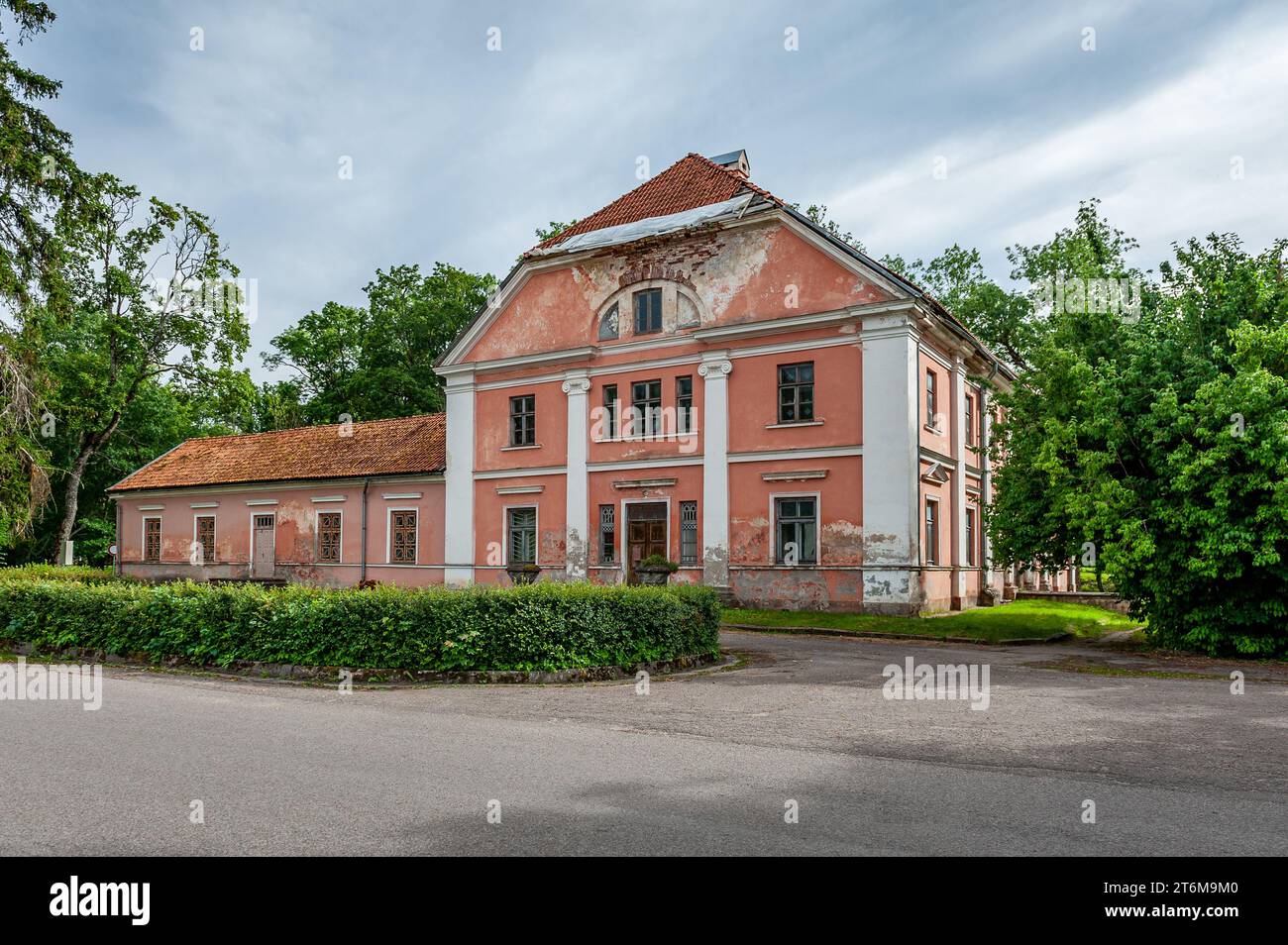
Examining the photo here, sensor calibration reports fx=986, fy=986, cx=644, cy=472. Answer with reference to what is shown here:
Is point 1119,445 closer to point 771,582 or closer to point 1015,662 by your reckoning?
point 1015,662

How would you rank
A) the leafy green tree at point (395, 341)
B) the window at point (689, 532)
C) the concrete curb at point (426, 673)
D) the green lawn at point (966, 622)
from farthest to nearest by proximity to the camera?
the leafy green tree at point (395, 341) → the window at point (689, 532) → the green lawn at point (966, 622) → the concrete curb at point (426, 673)

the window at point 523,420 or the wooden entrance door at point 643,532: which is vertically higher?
the window at point 523,420

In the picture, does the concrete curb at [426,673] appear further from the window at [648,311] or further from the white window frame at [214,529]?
the white window frame at [214,529]

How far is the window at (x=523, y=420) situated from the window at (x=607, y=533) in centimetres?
337

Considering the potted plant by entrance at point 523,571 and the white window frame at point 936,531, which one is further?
the potted plant by entrance at point 523,571

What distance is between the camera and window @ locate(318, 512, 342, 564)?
33.5 meters

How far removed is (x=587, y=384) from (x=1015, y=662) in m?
15.7

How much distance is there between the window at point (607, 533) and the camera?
27.9 m

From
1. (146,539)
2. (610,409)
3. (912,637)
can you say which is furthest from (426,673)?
(146,539)

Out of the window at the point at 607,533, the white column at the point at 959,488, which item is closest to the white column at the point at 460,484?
the window at the point at 607,533

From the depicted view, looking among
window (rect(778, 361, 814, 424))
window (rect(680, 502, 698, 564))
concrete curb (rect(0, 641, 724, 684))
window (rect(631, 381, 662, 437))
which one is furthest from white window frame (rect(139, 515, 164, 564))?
window (rect(778, 361, 814, 424))

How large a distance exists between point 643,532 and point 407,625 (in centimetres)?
1496

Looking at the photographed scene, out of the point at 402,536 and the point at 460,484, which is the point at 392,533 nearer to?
the point at 402,536
